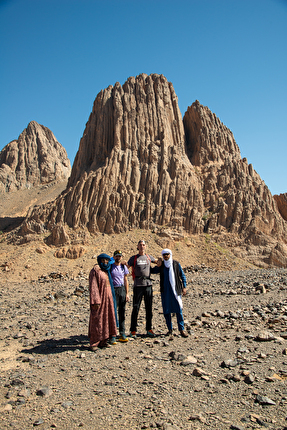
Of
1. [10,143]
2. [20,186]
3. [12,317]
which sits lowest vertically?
[12,317]

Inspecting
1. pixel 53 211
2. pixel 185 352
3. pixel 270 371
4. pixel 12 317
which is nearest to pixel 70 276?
pixel 53 211

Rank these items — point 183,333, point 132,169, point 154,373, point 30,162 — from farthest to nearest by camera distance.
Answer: point 30,162, point 132,169, point 183,333, point 154,373

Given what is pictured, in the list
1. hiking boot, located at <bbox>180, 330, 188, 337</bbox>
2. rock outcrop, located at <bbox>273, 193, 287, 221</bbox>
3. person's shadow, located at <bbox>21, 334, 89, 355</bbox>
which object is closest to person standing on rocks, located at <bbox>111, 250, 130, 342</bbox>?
person's shadow, located at <bbox>21, 334, 89, 355</bbox>

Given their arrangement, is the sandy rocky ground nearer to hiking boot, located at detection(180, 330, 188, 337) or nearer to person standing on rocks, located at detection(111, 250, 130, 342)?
hiking boot, located at detection(180, 330, 188, 337)

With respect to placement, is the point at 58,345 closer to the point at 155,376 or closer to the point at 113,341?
the point at 113,341

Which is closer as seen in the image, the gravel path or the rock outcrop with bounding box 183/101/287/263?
the gravel path

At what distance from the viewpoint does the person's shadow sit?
255 inches

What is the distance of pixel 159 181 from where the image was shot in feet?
100

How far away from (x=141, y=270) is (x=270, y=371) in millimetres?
3532

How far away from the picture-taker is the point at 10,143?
7106 cm

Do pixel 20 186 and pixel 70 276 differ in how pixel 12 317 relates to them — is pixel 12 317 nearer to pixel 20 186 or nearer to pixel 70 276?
pixel 70 276

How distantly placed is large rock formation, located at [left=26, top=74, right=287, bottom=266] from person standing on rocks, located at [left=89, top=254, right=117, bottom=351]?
69.2 feet

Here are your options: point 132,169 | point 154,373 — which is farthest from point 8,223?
point 154,373

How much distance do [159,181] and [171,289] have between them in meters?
23.9
